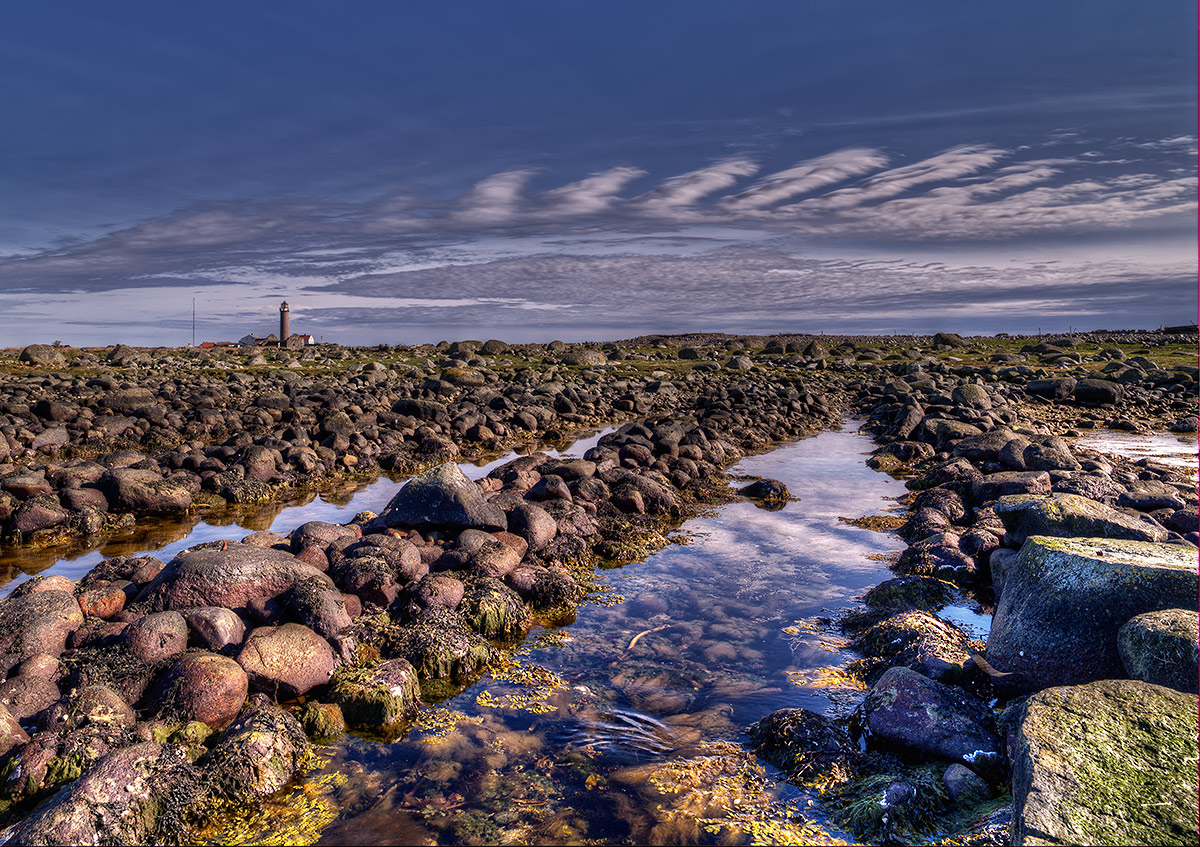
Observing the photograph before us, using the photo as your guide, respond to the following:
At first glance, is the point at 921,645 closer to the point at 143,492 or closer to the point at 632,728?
the point at 632,728

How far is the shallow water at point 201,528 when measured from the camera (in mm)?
13453

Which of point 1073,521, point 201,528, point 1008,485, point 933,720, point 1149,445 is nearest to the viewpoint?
point 933,720

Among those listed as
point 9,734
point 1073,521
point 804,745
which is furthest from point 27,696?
point 1073,521

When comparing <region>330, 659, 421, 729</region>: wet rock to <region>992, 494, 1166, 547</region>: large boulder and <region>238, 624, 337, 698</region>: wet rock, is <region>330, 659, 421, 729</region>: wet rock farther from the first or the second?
<region>992, 494, 1166, 547</region>: large boulder

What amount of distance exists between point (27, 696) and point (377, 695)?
138 inches

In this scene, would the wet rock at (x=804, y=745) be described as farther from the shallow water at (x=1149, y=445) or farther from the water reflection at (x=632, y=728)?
the shallow water at (x=1149, y=445)

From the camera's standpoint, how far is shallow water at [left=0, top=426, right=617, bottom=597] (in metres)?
13.5

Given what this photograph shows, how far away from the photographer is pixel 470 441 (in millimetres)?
28500

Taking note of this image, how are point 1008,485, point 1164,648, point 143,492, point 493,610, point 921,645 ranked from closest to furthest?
point 1164,648
point 921,645
point 493,610
point 1008,485
point 143,492

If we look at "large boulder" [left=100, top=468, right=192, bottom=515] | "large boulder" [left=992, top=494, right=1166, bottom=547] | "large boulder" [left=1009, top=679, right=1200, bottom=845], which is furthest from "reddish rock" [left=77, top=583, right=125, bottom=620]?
"large boulder" [left=992, top=494, right=1166, bottom=547]

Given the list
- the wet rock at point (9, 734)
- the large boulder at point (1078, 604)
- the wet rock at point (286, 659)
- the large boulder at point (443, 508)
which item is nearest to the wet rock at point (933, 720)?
the large boulder at point (1078, 604)

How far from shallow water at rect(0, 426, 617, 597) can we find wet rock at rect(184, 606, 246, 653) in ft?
19.8

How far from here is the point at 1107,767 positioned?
5.01m

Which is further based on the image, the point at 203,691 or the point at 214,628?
the point at 214,628
